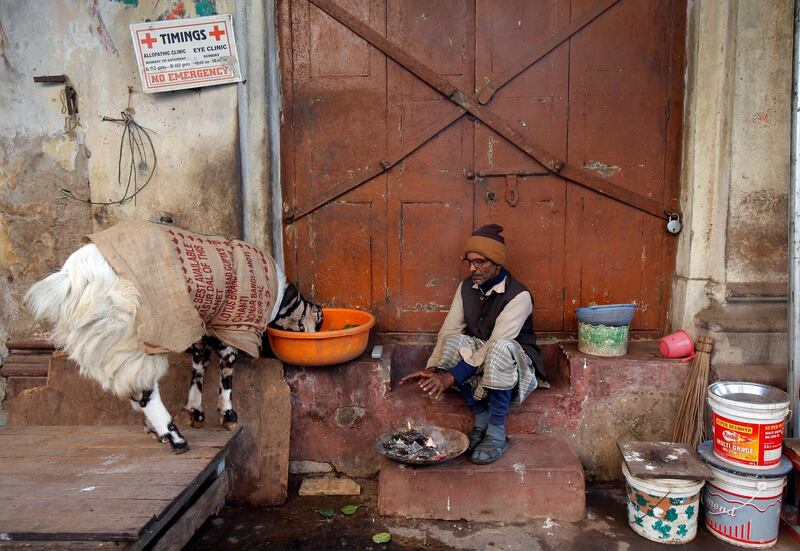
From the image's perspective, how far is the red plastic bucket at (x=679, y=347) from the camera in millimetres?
3678

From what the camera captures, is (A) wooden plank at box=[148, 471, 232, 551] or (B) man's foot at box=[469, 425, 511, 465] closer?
(A) wooden plank at box=[148, 471, 232, 551]

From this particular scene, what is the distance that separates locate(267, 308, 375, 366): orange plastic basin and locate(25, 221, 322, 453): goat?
10.8 inches

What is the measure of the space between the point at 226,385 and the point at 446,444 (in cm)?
144

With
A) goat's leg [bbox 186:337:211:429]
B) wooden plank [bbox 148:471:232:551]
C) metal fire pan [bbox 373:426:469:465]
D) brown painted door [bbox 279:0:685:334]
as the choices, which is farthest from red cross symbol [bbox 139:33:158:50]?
metal fire pan [bbox 373:426:469:465]

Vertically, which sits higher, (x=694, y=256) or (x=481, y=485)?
(x=694, y=256)

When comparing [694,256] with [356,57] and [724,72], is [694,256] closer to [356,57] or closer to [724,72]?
[724,72]

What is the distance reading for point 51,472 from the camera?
2865 mm

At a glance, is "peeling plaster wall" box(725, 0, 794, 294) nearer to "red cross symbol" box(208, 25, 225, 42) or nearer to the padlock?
the padlock

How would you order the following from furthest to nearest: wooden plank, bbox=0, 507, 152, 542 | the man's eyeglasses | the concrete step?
1. the man's eyeglasses
2. the concrete step
3. wooden plank, bbox=0, 507, 152, 542

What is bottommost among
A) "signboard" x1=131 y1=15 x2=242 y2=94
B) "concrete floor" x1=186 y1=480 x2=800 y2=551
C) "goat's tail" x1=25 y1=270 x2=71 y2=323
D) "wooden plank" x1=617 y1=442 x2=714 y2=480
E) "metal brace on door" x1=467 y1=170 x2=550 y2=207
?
"concrete floor" x1=186 y1=480 x2=800 y2=551

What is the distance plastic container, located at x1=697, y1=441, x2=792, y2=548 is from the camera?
113 inches

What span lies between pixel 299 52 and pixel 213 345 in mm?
2194

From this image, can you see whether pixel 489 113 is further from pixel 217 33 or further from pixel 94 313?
pixel 94 313

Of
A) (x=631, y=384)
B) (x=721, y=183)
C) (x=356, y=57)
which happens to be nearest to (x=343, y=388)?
(x=631, y=384)
